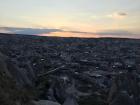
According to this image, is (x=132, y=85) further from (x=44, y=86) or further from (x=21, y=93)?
(x=21, y=93)

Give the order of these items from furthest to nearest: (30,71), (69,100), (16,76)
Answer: (30,71) < (16,76) < (69,100)

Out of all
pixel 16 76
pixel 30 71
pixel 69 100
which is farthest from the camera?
pixel 30 71

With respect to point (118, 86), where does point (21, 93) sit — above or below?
above

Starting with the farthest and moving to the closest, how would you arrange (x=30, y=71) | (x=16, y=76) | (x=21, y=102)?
(x=30, y=71) → (x=16, y=76) → (x=21, y=102)

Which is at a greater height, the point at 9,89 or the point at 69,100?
the point at 9,89

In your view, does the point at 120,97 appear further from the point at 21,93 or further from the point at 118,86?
the point at 21,93

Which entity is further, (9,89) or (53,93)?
(53,93)

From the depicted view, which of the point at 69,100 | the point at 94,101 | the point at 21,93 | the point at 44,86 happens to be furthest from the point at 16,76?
the point at 21,93

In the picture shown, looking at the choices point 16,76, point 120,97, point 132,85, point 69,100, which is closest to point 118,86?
point 132,85

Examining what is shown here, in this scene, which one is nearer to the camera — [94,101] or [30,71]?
[94,101]
